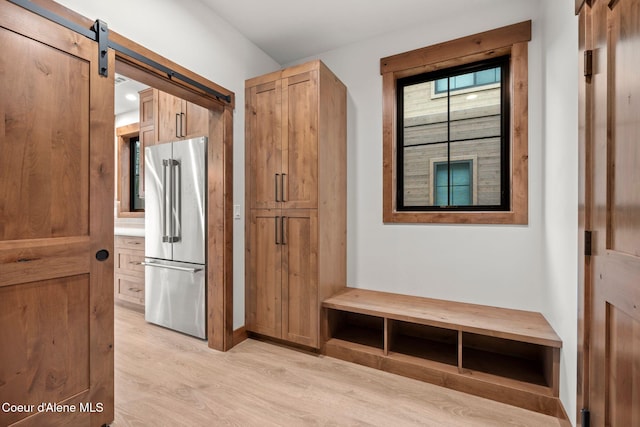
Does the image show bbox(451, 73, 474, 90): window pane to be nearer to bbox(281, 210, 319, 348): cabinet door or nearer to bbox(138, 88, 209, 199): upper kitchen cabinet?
bbox(281, 210, 319, 348): cabinet door

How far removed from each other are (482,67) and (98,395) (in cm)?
353

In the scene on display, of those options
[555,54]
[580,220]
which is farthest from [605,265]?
[555,54]

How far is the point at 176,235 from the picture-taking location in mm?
2771

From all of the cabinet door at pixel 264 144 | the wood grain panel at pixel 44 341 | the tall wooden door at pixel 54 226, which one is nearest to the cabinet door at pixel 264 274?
the cabinet door at pixel 264 144

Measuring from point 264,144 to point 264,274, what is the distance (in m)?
1.19

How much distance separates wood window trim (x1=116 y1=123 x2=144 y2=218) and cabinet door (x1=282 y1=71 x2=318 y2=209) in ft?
9.35

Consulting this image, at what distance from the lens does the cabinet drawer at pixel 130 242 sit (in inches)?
133

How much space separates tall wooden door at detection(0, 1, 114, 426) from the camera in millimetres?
1262

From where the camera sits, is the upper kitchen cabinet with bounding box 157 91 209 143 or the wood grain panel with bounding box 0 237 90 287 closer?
the wood grain panel with bounding box 0 237 90 287

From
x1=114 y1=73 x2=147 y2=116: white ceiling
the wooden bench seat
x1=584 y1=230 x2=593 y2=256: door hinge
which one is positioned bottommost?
the wooden bench seat

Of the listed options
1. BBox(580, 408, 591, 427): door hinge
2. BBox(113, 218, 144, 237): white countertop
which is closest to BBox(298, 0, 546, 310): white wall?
BBox(580, 408, 591, 427): door hinge

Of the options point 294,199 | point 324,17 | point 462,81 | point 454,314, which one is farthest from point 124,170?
point 454,314

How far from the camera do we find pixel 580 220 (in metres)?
1.32

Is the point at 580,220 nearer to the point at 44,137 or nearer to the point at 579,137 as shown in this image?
the point at 579,137
